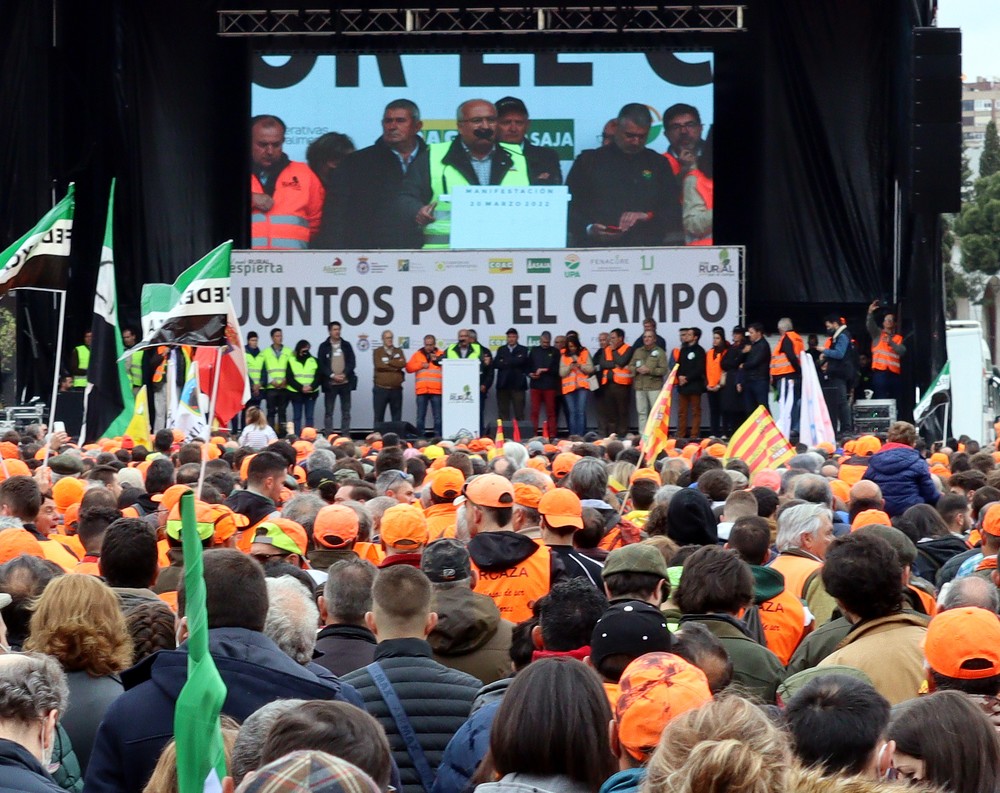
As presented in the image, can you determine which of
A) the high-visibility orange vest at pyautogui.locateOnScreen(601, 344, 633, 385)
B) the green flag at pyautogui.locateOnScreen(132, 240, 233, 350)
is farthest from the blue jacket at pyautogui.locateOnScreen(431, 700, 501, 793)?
the high-visibility orange vest at pyautogui.locateOnScreen(601, 344, 633, 385)

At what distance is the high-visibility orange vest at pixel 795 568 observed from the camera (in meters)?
6.05

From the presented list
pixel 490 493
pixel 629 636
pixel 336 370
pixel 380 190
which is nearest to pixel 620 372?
pixel 336 370

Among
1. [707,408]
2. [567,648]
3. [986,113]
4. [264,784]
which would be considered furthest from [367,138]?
[986,113]

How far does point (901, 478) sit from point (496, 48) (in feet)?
50.2

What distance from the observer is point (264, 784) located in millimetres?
1897

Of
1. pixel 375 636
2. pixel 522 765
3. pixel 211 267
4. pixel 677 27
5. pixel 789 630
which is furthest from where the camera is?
pixel 677 27

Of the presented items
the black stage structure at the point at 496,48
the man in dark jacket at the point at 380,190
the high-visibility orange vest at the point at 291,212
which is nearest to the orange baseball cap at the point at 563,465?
the black stage structure at the point at 496,48

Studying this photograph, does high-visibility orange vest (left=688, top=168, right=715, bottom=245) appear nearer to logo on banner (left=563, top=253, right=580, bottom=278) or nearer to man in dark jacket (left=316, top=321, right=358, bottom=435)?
logo on banner (left=563, top=253, right=580, bottom=278)

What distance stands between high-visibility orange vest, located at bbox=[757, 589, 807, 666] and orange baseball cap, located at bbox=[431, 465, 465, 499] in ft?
7.46

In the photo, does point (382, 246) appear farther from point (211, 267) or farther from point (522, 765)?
point (522, 765)

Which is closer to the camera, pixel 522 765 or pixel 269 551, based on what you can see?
pixel 522 765

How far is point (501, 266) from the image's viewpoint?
22797 millimetres

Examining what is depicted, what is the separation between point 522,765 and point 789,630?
2.68 meters

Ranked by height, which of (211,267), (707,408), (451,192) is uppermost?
(451,192)
